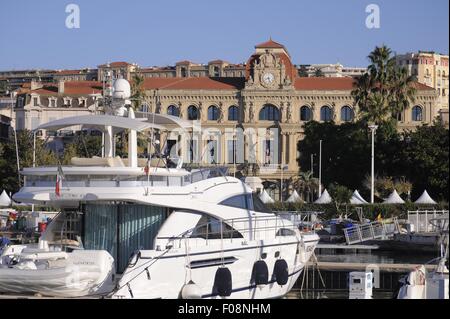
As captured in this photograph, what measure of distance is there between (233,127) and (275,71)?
6776 millimetres

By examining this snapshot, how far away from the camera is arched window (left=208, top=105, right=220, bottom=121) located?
104562 mm

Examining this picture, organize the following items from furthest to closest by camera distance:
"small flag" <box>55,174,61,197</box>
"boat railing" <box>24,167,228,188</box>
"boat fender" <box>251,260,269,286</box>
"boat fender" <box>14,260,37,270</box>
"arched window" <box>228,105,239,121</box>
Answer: "arched window" <box>228,105,239,121</box> → "boat fender" <box>251,260,269,286</box> → "boat railing" <box>24,167,228,188</box> → "small flag" <box>55,174,61,197</box> → "boat fender" <box>14,260,37,270</box>

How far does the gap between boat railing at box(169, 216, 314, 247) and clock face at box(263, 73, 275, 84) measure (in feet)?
257

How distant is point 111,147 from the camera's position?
24.6m

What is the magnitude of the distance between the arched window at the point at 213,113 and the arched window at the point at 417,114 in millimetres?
18735

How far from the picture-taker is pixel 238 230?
953 inches

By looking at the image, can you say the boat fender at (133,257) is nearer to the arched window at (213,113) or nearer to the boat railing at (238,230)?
the boat railing at (238,230)

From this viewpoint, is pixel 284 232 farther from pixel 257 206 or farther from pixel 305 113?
pixel 305 113

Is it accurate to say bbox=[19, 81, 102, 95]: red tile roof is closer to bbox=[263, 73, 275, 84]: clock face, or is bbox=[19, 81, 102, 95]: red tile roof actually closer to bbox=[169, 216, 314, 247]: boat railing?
bbox=[263, 73, 275, 84]: clock face

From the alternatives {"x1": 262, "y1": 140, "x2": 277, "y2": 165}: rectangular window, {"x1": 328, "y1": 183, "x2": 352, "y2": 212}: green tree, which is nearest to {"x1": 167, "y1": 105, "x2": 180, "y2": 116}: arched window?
{"x1": 262, "y1": 140, "x2": 277, "y2": 165}: rectangular window

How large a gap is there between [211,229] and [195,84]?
270ft

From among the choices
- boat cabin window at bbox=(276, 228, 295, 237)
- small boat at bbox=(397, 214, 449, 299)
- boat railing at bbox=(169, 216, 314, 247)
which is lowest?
small boat at bbox=(397, 214, 449, 299)
